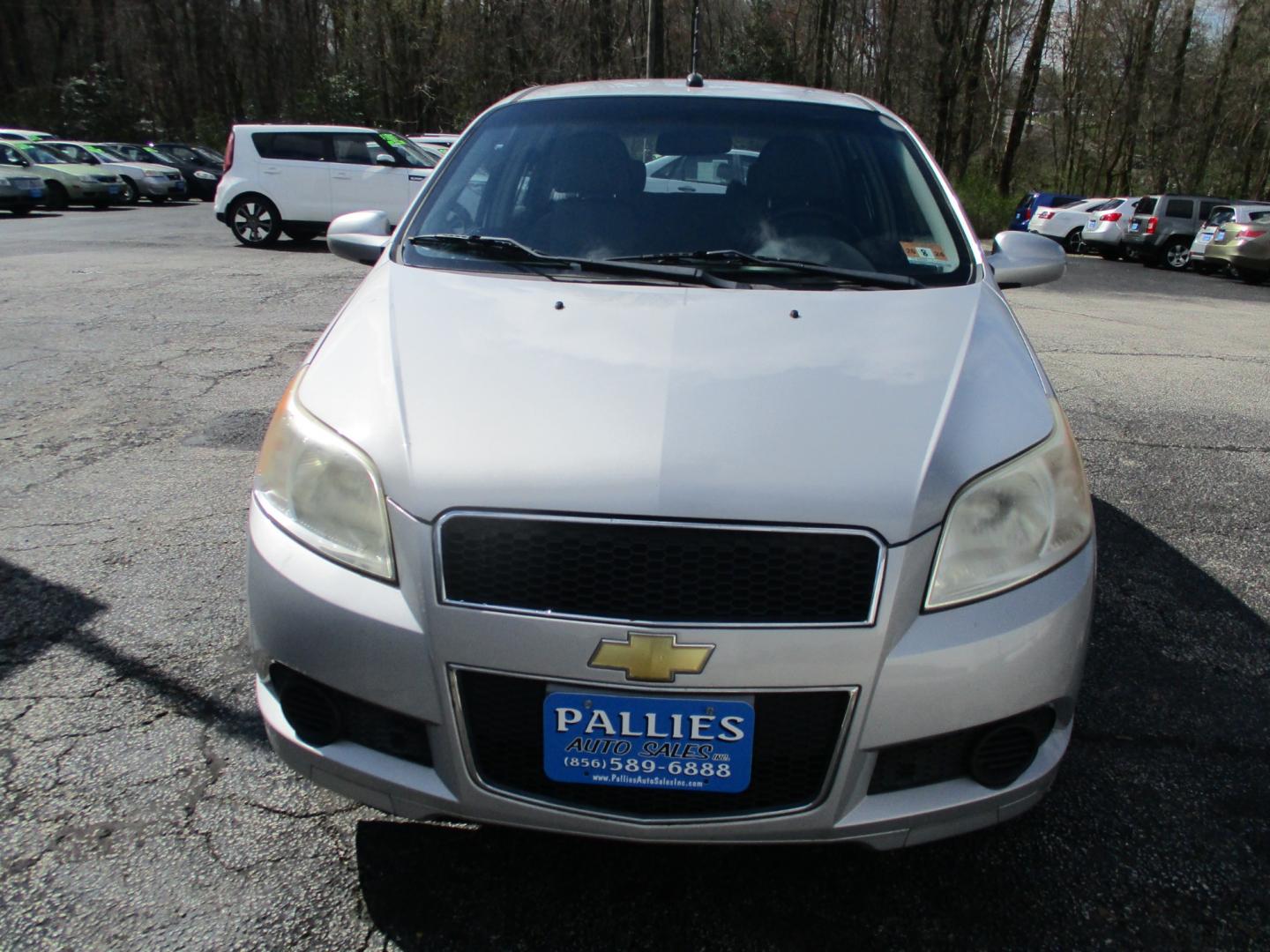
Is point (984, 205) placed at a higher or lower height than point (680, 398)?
lower

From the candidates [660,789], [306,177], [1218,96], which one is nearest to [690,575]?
[660,789]

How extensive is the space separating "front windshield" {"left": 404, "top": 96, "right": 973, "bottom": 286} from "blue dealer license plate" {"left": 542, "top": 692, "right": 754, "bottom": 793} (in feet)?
4.13

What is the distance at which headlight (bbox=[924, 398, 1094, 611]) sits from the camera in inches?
68.0

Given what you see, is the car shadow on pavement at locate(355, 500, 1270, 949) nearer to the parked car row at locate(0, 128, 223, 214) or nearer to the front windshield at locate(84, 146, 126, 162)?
the parked car row at locate(0, 128, 223, 214)

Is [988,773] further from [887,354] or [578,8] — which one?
[578,8]

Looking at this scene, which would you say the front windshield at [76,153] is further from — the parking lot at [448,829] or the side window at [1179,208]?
the side window at [1179,208]

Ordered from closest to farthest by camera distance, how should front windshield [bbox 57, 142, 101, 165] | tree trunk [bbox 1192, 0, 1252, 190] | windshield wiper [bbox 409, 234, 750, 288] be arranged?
windshield wiper [bbox 409, 234, 750, 288]
front windshield [bbox 57, 142, 101, 165]
tree trunk [bbox 1192, 0, 1252, 190]

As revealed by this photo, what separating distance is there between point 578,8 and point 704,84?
3005cm

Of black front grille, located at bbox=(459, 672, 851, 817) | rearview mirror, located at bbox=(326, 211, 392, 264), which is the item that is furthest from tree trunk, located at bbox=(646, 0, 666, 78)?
black front grille, located at bbox=(459, 672, 851, 817)

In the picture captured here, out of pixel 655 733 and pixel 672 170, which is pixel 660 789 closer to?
pixel 655 733

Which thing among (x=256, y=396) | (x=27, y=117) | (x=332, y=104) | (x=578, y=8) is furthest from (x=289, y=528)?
(x=27, y=117)

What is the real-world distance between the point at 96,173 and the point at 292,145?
11099 mm

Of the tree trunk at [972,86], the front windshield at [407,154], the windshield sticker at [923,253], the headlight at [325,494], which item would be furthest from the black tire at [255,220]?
the tree trunk at [972,86]

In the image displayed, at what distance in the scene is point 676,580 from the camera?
1644mm
